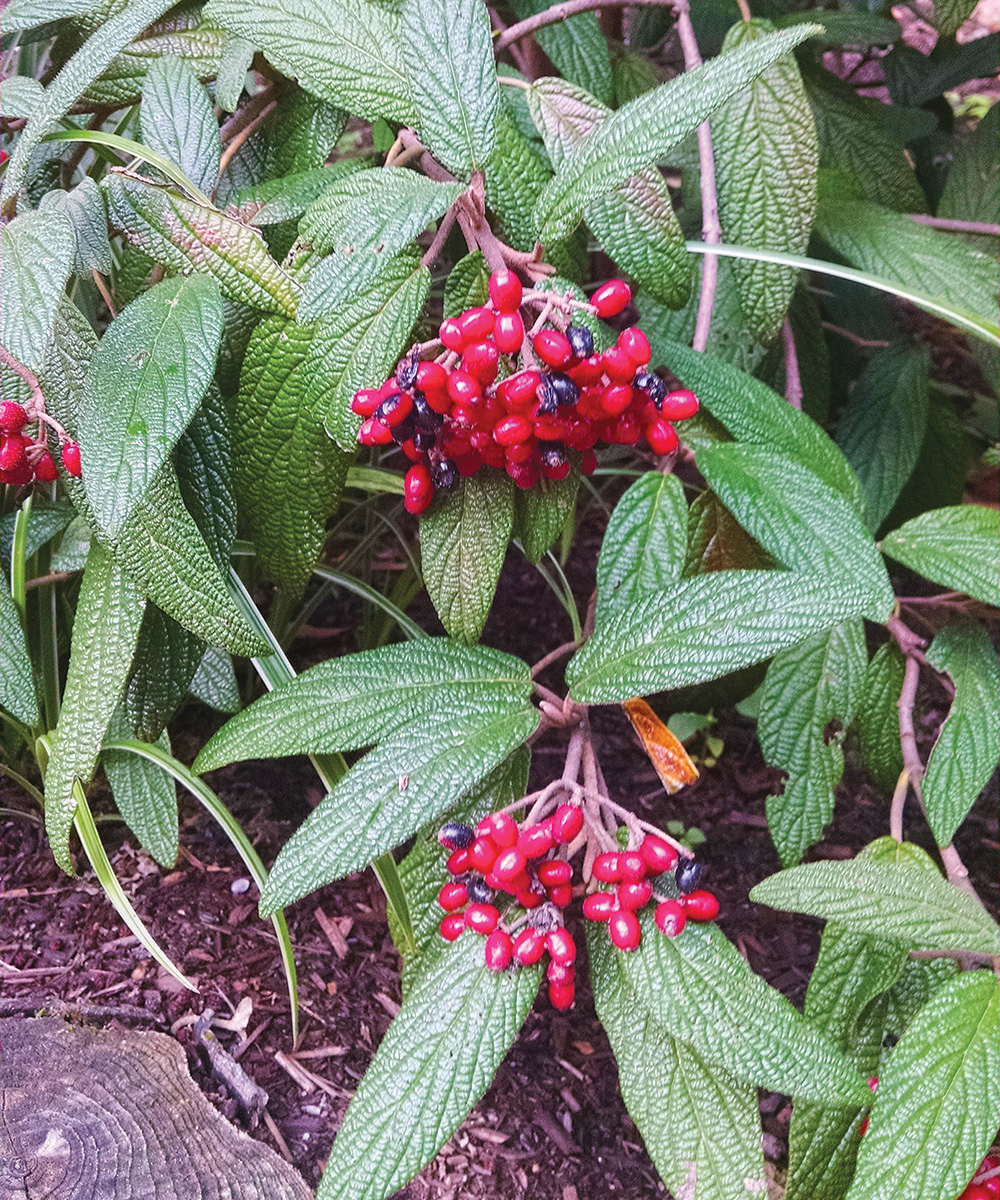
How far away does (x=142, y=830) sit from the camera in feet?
3.35

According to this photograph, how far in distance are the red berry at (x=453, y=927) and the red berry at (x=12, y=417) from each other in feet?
1.75

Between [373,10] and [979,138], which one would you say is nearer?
[373,10]

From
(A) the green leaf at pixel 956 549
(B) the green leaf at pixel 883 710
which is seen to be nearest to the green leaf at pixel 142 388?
(A) the green leaf at pixel 956 549

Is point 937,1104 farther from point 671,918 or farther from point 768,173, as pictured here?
point 768,173

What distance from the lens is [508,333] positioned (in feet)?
2.14

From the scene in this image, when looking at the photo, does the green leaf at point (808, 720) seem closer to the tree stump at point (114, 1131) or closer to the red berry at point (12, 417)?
the tree stump at point (114, 1131)

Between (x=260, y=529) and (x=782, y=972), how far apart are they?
0.89 meters

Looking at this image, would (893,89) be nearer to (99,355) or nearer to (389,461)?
(389,461)

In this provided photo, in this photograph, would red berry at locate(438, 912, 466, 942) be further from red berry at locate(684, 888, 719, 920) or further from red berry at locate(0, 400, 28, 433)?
red berry at locate(0, 400, 28, 433)

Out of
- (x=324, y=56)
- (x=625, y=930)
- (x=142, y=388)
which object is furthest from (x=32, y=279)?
(x=625, y=930)

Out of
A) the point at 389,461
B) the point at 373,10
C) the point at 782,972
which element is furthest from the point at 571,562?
the point at 373,10

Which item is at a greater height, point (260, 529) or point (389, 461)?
point (260, 529)

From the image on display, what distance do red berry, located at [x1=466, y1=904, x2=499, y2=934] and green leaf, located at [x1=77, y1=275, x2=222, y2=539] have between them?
0.38 meters

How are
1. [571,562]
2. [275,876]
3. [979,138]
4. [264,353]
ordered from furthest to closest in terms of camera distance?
[571,562] → [979,138] → [264,353] → [275,876]
